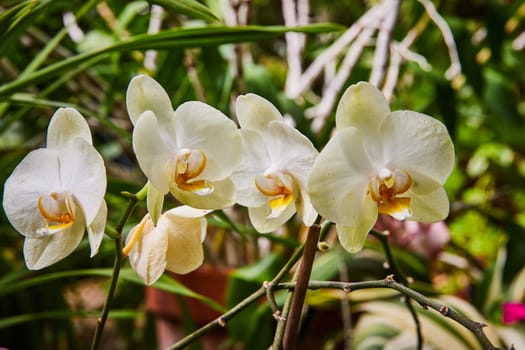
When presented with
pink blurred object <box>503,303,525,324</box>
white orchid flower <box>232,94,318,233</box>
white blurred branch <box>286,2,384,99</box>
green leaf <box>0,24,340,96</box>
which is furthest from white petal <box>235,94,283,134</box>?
white blurred branch <box>286,2,384,99</box>

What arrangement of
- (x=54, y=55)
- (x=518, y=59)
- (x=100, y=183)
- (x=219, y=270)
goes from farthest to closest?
1. (x=518, y=59)
2. (x=54, y=55)
3. (x=219, y=270)
4. (x=100, y=183)

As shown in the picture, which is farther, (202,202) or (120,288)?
(120,288)

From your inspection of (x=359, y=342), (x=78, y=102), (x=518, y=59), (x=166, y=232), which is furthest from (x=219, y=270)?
(x=518, y=59)

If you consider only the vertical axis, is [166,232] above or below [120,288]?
above

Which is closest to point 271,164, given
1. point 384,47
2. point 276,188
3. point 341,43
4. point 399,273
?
point 276,188

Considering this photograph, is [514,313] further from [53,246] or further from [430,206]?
[53,246]

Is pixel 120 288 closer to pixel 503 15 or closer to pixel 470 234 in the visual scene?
pixel 470 234

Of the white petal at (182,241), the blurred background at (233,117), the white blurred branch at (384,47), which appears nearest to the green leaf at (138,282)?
the blurred background at (233,117)

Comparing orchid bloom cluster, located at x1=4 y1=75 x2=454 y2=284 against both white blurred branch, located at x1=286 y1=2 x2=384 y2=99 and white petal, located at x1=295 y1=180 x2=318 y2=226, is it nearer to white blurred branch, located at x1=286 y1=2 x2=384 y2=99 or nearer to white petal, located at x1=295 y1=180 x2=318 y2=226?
white petal, located at x1=295 y1=180 x2=318 y2=226
